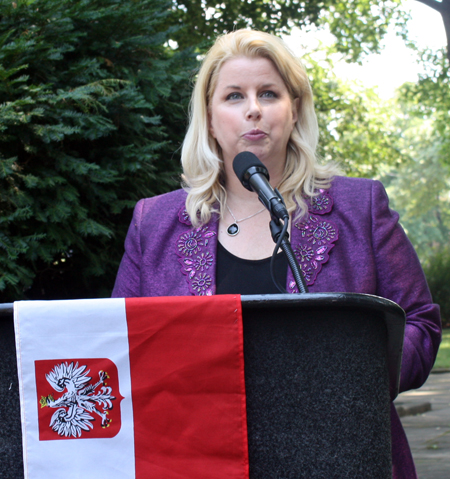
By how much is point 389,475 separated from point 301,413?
0.71 feet

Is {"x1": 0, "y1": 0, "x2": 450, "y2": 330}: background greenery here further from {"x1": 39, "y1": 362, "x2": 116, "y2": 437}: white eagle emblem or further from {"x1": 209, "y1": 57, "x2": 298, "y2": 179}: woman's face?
{"x1": 39, "y1": 362, "x2": 116, "y2": 437}: white eagle emblem

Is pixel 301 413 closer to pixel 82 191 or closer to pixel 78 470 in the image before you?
pixel 78 470

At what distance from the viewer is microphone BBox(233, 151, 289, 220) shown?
1510mm

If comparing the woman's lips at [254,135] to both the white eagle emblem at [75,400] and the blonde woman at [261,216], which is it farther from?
the white eagle emblem at [75,400]

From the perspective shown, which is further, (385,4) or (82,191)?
(385,4)

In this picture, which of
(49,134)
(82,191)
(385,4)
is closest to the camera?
(49,134)

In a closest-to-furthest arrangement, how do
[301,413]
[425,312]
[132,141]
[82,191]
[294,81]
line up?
[301,413]
[425,312]
[294,81]
[82,191]
[132,141]

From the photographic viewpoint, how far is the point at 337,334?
115 centimetres

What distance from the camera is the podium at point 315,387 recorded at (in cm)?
114

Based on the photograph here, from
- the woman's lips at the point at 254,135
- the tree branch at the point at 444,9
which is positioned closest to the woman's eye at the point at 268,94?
the woman's lips at the point at 254,135

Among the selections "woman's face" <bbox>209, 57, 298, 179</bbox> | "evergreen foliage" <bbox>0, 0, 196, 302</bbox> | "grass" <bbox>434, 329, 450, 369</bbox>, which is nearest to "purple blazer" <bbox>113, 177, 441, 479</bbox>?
"woman's face" <bbox>209, 57, 298, 179</bbox>

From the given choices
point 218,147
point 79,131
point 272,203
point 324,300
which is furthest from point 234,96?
point 324,300

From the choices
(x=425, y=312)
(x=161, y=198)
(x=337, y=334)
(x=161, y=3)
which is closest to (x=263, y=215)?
(x=161, y=198)

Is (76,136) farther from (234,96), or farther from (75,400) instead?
(75,400)
